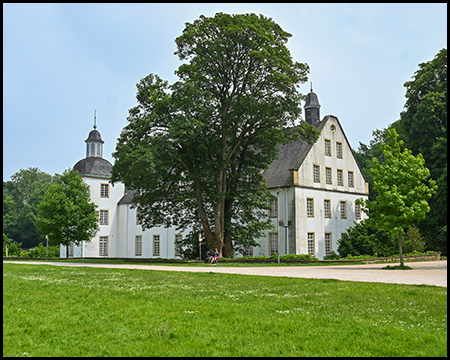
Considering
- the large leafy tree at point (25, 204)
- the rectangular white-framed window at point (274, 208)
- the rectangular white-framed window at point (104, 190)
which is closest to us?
the rectangular white-framed window at point (274, 208)

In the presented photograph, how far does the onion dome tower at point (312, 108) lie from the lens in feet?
167

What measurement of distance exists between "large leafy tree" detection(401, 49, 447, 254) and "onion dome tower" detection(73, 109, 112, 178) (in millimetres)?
33663

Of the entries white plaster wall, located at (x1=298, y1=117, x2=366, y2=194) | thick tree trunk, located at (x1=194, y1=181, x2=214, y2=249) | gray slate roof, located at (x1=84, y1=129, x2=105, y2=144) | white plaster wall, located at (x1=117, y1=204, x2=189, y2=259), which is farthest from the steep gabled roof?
gray slate roof, located at (x1=84, y1=129, x2=105, y2=144)

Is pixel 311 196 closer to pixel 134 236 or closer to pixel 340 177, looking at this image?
pixel 340 177

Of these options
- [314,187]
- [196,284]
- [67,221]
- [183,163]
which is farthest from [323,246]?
[196,284]

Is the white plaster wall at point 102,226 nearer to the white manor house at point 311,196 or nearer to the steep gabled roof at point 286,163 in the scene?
the white manor house at point 311,196

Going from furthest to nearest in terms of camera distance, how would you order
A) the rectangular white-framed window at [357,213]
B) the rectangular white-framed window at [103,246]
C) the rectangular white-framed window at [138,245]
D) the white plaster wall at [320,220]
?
A: the rectangular white-framed window at [103,246] < the rectangular white-framed window at [138,245] < the rectangular white-framed window at [357,213] < the white plaster wall at [320,220]

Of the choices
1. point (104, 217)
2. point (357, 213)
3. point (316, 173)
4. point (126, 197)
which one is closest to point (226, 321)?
point (316, 173)

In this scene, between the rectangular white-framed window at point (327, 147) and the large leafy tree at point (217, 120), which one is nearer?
the large leafy tree at point (217, 120)

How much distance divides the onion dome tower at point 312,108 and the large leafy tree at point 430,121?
10.7 m

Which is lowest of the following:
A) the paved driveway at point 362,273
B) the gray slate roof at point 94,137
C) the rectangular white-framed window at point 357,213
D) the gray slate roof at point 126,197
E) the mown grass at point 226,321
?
the paved driveway at point 362,273

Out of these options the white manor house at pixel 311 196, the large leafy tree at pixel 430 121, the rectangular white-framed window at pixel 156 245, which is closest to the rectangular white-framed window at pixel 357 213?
the white manor house at pixel 311 196

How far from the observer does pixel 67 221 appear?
46.9 m

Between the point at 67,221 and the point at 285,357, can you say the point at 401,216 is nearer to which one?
the point at 285,357
